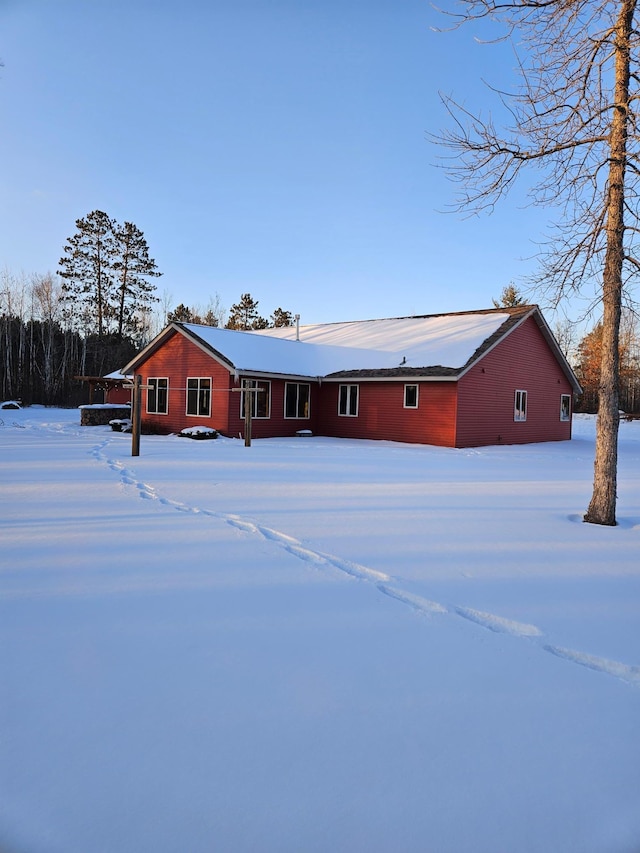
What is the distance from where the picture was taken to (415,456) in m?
15.0

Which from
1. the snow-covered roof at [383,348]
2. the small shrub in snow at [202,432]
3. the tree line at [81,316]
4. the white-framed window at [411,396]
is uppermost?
the tree line at [81,316]

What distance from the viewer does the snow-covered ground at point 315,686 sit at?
196 centimetres

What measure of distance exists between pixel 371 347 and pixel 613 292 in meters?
15.2

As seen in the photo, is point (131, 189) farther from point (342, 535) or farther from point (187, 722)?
point (187, 722)

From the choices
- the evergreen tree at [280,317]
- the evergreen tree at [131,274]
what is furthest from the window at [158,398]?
the evergreen tree at [280,317]

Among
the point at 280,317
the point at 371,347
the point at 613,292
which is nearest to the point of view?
the point at 613,292

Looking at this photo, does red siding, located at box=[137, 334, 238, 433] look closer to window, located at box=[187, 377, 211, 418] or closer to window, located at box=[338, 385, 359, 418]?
window, located at box=[187, 377, 211, 418]

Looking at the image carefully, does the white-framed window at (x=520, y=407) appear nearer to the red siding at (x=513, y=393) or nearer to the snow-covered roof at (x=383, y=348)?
the red siding at (x=513, y=393)

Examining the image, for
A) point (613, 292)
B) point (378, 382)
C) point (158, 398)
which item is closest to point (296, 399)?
point (378, 382)

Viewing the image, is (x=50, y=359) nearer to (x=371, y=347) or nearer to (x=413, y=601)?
(x=371, y=347)

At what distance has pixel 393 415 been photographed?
62.9 ft

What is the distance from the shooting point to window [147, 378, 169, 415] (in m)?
21.0

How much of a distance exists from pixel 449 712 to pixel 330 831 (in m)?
0.92

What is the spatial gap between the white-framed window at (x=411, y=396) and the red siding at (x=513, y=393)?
1575 millimetres
